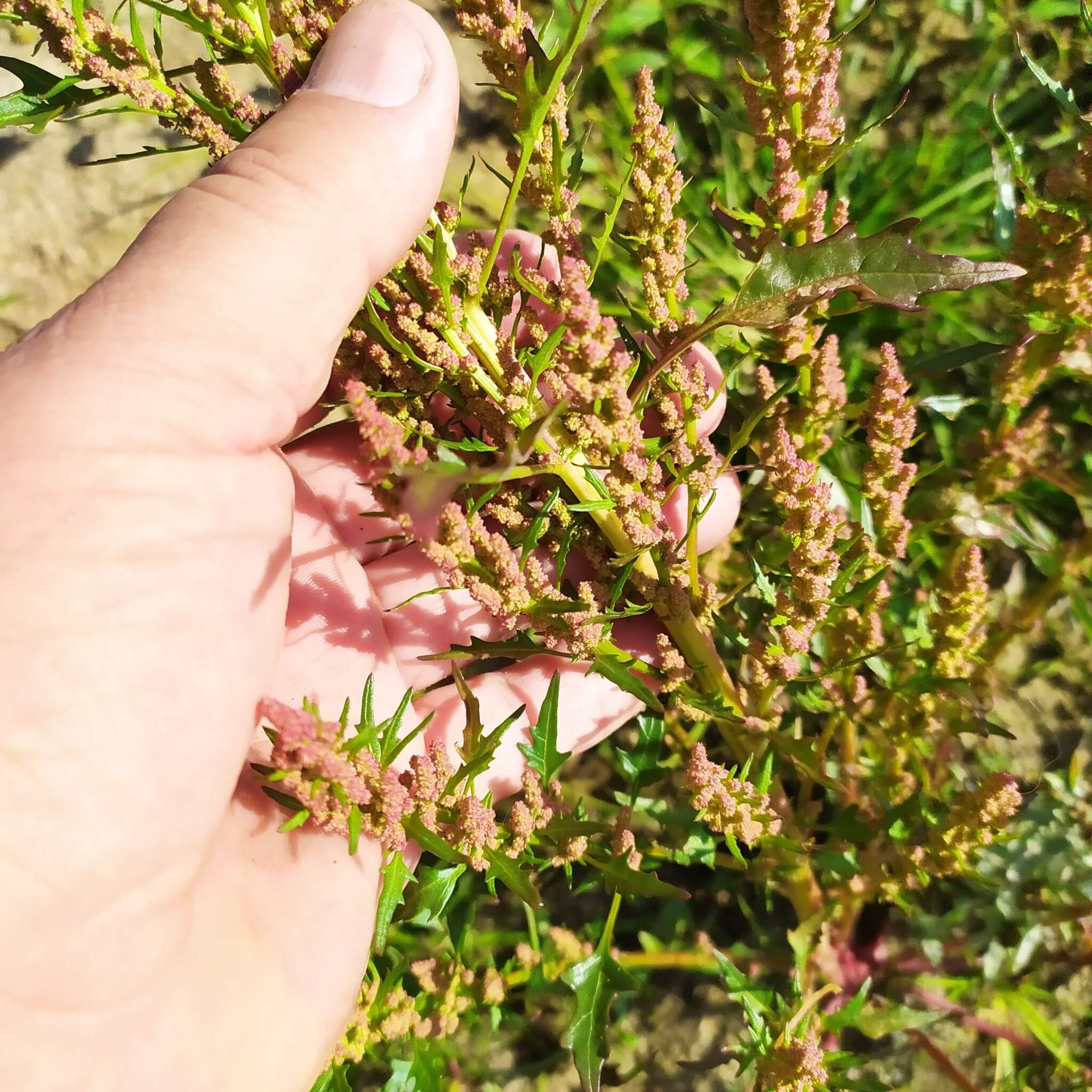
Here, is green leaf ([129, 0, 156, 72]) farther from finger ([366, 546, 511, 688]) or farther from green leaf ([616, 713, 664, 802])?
green leaf ([616, 713, 664, 802])

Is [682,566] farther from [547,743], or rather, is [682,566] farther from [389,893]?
[389,893]

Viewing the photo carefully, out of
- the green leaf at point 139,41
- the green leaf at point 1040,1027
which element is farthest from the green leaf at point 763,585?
the green leaf at point 1040,1027

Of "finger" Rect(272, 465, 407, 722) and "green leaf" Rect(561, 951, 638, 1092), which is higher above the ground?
"finger" Rect(272, 465, 407, 722)

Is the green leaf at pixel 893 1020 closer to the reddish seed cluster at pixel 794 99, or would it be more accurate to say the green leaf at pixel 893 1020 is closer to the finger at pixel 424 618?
the finger at pixel 424 618

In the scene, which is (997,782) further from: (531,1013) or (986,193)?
(986,193)

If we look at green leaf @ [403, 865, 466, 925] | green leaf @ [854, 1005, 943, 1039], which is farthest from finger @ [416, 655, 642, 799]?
green leaf @ [854, 1005, 943, 1039]

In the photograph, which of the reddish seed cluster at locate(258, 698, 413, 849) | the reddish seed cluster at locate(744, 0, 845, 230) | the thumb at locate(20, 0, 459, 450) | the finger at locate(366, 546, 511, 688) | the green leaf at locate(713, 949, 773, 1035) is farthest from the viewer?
the finger at locate(366, 546, 511, 688)
